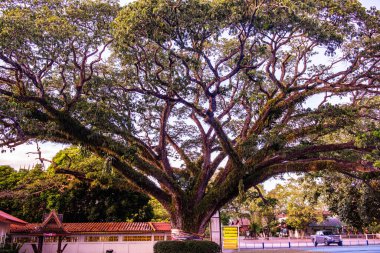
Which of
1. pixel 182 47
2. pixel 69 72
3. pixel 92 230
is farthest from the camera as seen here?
pixel 92 230

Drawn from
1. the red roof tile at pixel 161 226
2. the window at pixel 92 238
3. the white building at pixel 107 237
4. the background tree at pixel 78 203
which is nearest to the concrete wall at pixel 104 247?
the white building at pixel 107 237

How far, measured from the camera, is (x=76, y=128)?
12242 mm

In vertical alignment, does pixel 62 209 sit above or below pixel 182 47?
below

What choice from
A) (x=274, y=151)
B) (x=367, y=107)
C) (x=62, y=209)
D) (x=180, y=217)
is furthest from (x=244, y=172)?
(x=62, y=209)

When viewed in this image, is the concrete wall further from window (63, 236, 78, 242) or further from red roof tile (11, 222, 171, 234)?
red roof tile (11, 222, 171, 234)

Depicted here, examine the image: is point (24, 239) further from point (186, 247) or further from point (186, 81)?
point (186, 81)

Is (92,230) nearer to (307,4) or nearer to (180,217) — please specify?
(180,217)

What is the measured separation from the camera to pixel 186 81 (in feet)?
37.5

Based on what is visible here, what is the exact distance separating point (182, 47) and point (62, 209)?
1704cm

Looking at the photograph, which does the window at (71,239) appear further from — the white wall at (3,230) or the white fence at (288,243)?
the white fence at (288,243)

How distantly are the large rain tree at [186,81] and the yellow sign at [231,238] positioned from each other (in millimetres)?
7754

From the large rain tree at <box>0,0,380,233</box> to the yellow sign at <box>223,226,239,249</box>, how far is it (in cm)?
775

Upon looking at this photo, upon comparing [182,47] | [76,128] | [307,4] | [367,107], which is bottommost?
[76,128]

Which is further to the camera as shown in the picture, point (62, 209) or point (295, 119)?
point (62, 209)
